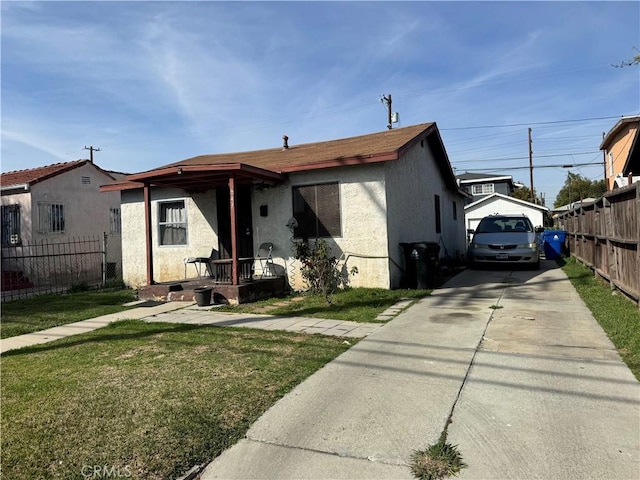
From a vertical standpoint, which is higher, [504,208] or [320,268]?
[504,208]

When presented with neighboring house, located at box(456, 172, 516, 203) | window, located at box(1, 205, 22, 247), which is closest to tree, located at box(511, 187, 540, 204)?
neighboring house, located at box(456, 172, 516, 203)

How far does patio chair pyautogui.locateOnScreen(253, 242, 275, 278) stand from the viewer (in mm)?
10672

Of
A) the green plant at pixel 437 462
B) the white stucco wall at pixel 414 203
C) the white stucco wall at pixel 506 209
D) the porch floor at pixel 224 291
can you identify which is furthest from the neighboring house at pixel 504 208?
the green plant at pixel 437 462

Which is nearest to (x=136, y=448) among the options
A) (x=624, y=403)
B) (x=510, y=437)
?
(x=510, y=437)

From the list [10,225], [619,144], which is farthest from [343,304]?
[619,144]

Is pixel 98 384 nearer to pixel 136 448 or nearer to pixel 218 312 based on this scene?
pixel 136 448

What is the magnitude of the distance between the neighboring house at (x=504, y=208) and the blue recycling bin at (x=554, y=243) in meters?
15.2

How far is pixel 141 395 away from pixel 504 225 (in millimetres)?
13158

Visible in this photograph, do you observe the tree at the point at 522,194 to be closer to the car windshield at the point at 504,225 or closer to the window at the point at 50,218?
the car windshield at the point at 504,225

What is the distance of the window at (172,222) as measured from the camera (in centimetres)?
1209

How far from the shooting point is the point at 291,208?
10.5 m

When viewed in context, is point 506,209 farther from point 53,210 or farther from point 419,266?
point 53,210

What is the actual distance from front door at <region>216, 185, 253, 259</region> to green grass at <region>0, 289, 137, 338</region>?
259cm

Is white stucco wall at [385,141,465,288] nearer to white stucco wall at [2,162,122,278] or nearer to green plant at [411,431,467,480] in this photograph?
green plant at [411,431,467,480]
